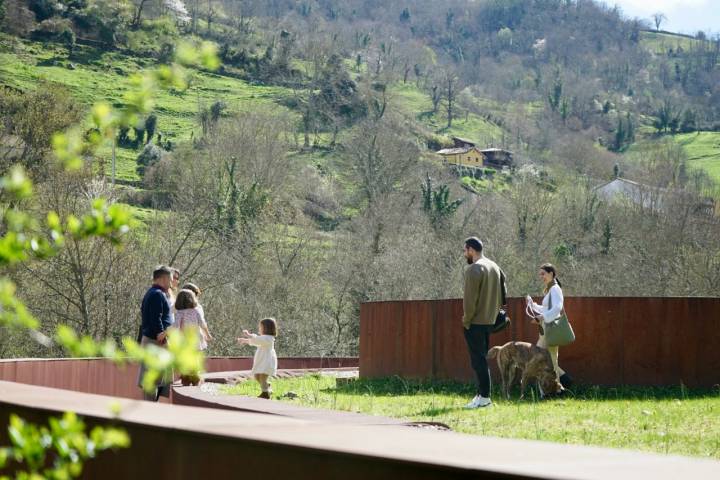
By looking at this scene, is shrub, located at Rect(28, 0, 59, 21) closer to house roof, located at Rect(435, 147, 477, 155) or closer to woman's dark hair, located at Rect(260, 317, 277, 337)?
house roof, located at Rect(435, 147, 477, 155)

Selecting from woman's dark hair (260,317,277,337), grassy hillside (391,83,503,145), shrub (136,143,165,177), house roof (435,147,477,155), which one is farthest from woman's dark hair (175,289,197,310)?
grassy hillside (391,83,503,145)

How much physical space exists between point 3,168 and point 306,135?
6001cm

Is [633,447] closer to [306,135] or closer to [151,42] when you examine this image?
[306,135]

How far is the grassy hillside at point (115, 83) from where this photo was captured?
302ft

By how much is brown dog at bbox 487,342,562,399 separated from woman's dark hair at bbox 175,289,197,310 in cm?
368

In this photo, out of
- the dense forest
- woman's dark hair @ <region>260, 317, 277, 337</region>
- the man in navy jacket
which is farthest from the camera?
the dense forest

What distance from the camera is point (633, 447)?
331 inches

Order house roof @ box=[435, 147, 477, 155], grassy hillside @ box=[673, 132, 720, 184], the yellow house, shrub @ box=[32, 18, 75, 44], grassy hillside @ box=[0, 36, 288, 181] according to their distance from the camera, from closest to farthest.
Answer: grassy hillside @ box=[0, 36, 288, 181], shrub @ box=[32, 18, 75, 44], the yellow house, house roof @ box=[435, 147, 477, 155], grassy hillside @ box=[673, 132, 720, 184]

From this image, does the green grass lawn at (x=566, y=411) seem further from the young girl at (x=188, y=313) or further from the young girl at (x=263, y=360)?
the young girl at (x=188, y=313)

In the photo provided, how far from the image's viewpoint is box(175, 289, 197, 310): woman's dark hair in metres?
12.9

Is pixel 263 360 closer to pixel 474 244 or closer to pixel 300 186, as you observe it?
pixel 474 244

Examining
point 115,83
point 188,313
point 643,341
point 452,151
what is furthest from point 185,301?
point 452,151

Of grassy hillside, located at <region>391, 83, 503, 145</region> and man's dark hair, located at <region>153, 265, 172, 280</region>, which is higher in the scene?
grassy hillside, located at <region>391, 83, 503, 145</region>

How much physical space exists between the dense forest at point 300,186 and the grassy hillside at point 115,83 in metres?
0.34
